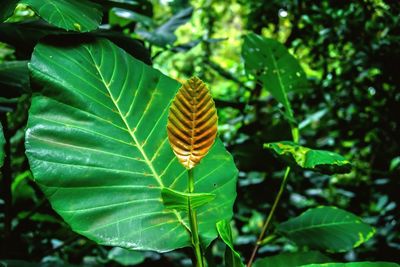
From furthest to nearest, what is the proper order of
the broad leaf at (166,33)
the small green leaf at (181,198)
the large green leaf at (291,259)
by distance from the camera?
the broad leaf at (166,33) < the large green leaf at (291,259) < the small green leaf at (181,198)

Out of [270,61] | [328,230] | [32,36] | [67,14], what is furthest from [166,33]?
[328,230]

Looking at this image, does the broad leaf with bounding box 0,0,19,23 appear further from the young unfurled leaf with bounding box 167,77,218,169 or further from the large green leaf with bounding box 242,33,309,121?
the large green leaf with bounding box 242,33,309,121

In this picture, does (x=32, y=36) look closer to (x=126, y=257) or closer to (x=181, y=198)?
(x=181, y=198)

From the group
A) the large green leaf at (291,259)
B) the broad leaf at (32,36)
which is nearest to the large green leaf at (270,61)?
the broad leaf at (32,36)

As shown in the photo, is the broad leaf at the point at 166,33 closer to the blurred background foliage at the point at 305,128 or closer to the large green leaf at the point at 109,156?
the blurred background foliage at the point at 305,128

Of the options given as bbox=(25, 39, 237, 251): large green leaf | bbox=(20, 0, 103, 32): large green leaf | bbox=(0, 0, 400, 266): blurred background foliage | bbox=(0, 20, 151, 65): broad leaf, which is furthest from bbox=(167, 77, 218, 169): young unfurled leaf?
bbox=(0, 0, 400, 266): blurred background foliage

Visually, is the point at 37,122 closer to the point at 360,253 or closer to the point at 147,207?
the point at 147,207
